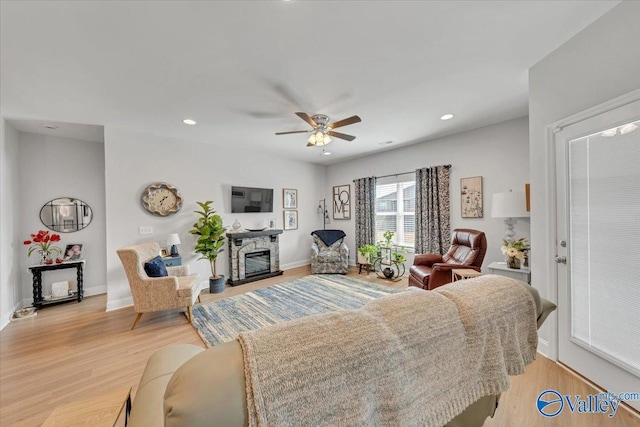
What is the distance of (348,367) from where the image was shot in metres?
0.63

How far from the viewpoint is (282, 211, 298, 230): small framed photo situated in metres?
5.59

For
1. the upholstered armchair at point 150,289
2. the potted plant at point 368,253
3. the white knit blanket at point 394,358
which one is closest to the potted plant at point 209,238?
the upholstered armchair at point 150,289

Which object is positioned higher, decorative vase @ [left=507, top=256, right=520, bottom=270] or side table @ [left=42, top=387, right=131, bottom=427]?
decorative vase @ [left=507, top=256, right=520, bottom=270]

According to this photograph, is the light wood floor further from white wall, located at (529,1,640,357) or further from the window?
the window

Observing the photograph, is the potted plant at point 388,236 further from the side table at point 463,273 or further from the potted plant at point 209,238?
the potted plant at point 209,238

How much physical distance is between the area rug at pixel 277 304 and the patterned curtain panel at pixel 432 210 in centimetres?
117

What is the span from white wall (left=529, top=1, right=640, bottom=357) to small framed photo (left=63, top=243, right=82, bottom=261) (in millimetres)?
5975

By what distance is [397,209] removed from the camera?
A: 4.99m

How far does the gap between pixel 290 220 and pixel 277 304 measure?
8.40 ft

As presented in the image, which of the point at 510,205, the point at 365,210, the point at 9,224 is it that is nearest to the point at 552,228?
the point at 510,205

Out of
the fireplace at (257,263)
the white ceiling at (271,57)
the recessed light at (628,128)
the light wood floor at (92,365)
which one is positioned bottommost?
the light wood floor at (92,365)

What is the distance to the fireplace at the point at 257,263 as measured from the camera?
471 centimetres

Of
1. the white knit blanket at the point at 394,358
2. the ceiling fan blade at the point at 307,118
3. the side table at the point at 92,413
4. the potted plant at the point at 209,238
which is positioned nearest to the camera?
the white knit blanket at the point at 394,358
